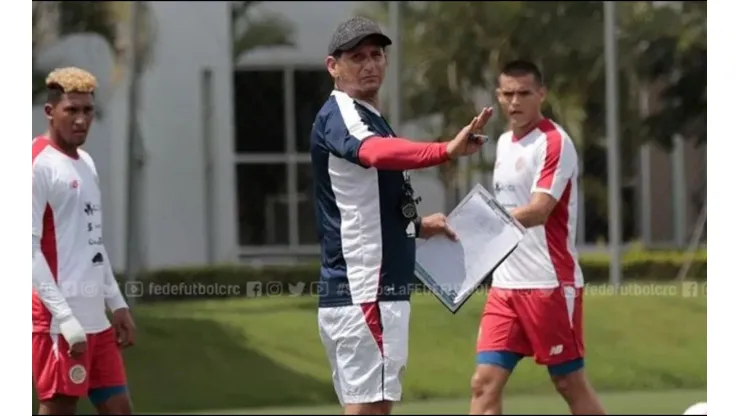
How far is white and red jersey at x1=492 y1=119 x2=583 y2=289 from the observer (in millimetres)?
6965

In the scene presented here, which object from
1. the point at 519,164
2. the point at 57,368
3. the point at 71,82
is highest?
the point at 71,82

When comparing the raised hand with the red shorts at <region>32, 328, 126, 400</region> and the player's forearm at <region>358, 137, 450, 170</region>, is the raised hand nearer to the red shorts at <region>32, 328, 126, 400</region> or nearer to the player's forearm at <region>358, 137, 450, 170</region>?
the player's forearm at <region>358, 137, 450, 170</region>

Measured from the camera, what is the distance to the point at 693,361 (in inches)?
419

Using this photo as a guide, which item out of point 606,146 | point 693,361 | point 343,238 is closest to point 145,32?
point 606,146

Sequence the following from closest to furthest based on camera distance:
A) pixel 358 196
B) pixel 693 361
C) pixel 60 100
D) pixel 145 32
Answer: pixel 358 196
pixel 60 100
pixel 693 361
pixel 145 32

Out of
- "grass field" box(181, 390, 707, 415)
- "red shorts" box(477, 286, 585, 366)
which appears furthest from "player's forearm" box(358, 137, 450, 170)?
"grass field" box(181, 390, 707, 415)

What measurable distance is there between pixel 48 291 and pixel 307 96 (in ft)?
21.3

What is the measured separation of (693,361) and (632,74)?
3339 mm

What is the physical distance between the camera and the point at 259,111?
12469mm

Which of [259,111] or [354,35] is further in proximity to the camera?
[259,111]

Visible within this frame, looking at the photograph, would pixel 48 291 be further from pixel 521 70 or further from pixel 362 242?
pixel 521 70

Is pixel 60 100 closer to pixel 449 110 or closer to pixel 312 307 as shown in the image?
pixel 312 307

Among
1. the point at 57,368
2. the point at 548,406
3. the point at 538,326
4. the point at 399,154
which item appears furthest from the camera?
the point at 548,406

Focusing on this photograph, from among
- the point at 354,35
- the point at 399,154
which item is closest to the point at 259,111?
the point at 354,35
